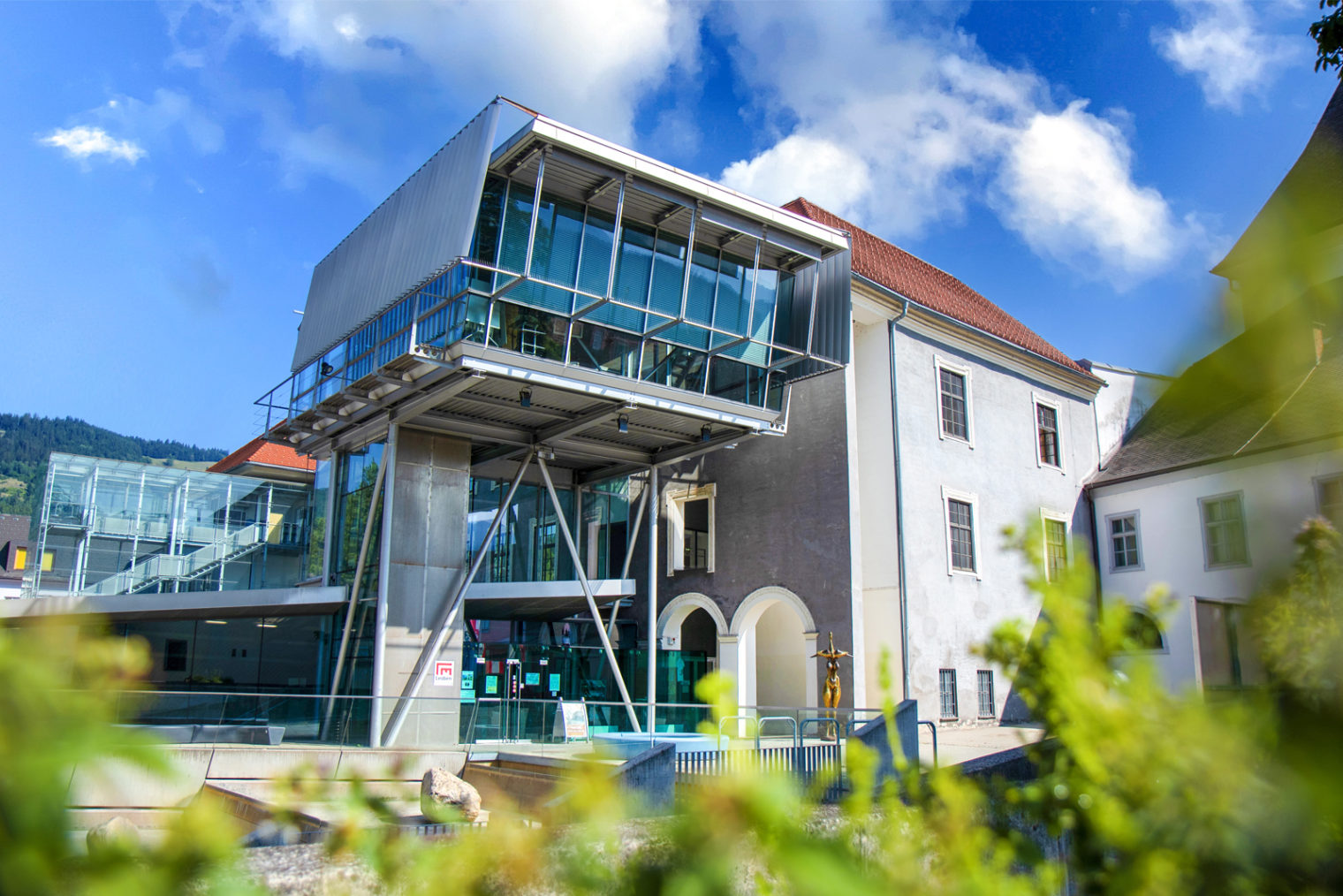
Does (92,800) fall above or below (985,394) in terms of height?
below

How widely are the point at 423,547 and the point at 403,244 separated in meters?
6.69

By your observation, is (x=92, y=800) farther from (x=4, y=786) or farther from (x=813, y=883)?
(x=813, y=883)

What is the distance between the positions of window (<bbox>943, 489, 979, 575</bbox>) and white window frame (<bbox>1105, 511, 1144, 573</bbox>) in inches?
174

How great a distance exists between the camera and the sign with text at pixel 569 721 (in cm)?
2098

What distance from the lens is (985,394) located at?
3017 cm

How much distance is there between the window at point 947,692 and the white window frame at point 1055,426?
324 inches

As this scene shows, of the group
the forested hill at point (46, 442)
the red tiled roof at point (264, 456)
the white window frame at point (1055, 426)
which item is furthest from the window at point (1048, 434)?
the forested hill at point (46, 442)

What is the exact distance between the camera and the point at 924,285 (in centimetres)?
3130

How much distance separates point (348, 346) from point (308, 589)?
5708mm

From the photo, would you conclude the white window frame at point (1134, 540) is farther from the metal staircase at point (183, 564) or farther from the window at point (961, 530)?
the metal staircase at point (183, 564)


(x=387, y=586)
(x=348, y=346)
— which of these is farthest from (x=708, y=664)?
(x=348, y=346)

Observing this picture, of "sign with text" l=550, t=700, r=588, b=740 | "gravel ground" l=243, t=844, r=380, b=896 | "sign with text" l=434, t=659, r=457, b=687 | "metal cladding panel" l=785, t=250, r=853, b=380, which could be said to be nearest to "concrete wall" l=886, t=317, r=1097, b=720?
"metal cladding panel" l=785, t=250, r=853, b=380

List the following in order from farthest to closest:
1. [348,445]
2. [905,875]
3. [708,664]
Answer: [708,664]
[348,445]
[905,875]

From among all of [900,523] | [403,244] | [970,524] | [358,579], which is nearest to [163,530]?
[358,579]
